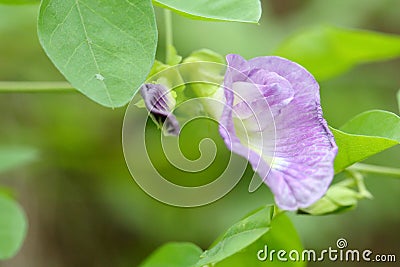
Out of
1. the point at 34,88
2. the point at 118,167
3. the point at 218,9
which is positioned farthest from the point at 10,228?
the point at 118,167

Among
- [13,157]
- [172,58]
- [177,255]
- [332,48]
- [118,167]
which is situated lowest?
[118,167]

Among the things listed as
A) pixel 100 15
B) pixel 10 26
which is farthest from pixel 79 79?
pixel 10 26

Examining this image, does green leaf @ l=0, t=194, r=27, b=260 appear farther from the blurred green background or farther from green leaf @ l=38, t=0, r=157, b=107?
the blurred green background

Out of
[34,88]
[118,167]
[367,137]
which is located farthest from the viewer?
[118,167]

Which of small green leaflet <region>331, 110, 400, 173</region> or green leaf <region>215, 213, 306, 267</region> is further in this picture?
green leaf <region>215, 213, 306, 267</region>

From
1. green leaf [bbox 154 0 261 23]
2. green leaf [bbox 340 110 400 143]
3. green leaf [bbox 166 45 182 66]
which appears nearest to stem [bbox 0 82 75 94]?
green leaf [bbox 166 45 182 66]

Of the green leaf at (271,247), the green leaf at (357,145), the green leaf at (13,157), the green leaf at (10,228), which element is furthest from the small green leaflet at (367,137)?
the green leaf at (13,157)

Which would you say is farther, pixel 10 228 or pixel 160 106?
pixel 10 228

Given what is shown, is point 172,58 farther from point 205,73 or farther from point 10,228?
point 10,228
